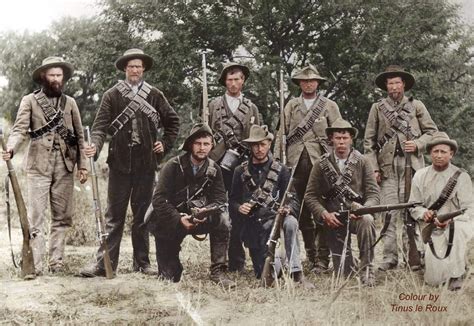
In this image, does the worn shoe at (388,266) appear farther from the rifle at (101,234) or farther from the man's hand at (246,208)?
the rifle at (101,234)

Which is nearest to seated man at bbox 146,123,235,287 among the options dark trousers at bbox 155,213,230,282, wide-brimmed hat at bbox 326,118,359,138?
dark trousers at bbox 155,213,230,282

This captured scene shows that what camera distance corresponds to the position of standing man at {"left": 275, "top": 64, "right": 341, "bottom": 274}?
709 centimetres

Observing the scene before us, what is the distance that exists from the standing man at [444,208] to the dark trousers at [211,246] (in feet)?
6.10

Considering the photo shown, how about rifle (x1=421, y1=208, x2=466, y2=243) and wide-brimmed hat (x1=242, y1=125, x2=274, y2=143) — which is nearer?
rifle (x1=421, y1=208, x2=466, y2=243)

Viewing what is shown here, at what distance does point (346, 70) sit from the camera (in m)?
14.6

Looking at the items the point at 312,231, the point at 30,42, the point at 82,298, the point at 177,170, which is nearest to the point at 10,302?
the point at 82,298

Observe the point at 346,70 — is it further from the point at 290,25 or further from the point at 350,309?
the point at 350,309

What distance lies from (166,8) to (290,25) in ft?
9.58

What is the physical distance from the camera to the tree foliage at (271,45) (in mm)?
13742

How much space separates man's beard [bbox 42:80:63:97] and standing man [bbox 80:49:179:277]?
1.64 ft

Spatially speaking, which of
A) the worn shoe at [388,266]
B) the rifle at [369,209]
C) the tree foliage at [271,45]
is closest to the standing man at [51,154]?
the rifle at [369,209]

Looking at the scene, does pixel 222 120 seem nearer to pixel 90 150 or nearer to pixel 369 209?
pixel 90 150

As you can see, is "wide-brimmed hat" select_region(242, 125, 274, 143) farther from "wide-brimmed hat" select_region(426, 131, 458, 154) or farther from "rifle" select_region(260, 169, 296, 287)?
"wide-brimmed hat" select_region(426, 131, 458, 154)

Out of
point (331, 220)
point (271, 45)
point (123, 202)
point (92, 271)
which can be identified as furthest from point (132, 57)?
point (271, 45)
